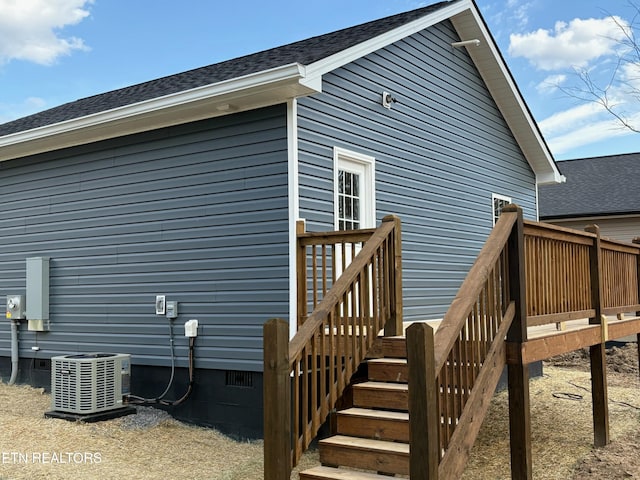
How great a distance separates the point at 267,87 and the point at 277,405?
318 centimetres

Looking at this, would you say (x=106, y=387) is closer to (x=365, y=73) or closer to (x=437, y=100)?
(x=365, y=73)

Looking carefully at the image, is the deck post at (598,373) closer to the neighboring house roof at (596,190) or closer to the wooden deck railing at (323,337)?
the wooden deck railing at (323,337)

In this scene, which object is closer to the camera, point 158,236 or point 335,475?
point 335,475

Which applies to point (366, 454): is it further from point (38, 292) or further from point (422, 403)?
point (38, 292)

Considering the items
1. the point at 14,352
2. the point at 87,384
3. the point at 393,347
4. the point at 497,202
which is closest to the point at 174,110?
the point at 87,384

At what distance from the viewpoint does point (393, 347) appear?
5.29 meters

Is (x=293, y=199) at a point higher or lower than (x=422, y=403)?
higher

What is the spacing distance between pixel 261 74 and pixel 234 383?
314cm

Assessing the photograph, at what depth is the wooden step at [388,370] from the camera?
5.02m

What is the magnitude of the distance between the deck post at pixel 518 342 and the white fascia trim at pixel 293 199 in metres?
2.16

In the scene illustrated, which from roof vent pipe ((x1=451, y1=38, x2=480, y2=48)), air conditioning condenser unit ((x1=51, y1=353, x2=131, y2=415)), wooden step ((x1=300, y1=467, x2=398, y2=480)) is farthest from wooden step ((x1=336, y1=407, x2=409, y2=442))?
roof vent pipe ((x1=451, y1=38, x2=480, y2=48))

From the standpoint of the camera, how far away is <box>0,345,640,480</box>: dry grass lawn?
5.50m

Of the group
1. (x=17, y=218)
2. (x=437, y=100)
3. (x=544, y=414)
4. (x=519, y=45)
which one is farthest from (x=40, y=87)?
(x=544, y=414)

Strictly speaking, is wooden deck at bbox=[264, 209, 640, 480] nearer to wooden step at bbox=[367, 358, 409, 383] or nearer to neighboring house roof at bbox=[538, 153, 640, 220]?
wooden step at bbox=[367, 358, 409, 383]
